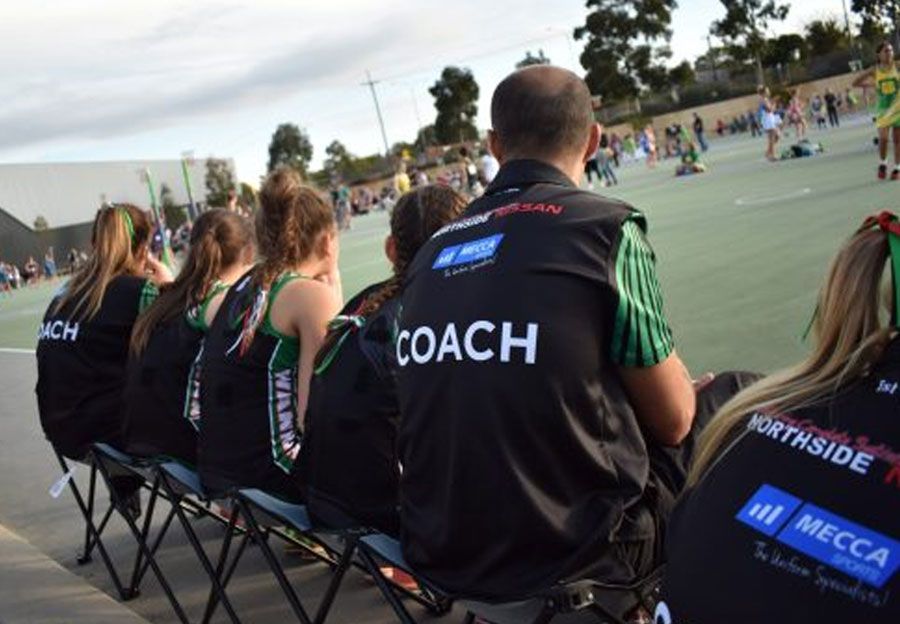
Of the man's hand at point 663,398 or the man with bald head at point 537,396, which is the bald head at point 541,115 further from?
the man's hand at point 663,398

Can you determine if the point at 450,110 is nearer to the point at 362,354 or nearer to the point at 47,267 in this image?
the point at 47,267

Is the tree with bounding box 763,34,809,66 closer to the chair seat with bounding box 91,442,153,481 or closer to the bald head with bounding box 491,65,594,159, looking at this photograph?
the chair seat with bounding box 91,442,153,481

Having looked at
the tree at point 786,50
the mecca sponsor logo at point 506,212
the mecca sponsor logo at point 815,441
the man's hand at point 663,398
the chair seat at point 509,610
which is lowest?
the chair seat at point 509,610

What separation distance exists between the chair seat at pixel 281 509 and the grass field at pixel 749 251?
130 inches

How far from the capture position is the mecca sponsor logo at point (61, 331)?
14.7 ft

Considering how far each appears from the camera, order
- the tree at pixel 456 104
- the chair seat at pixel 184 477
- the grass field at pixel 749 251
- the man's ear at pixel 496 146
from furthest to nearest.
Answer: the tree at pixel 456 104
the grass field at pixel 749 251
the chair seat at pixel 184 477
the man's ear at pixel 496 146

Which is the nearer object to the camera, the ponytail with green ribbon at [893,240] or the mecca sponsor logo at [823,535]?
the mecca sponsor logo at [823,535]

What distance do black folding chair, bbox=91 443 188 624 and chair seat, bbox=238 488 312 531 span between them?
0.74 metres

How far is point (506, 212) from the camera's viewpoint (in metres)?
2.38

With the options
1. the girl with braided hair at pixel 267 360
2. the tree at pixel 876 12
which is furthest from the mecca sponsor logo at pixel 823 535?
the tree at pixel 876 12

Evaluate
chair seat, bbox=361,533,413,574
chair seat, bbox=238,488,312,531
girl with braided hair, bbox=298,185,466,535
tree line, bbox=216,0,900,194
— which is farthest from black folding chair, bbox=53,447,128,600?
tree line, bbox=216,0,900,194

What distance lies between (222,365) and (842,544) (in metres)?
2.62

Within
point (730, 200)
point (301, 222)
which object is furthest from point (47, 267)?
point (301, 222)

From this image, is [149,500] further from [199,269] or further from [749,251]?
[749,251]
